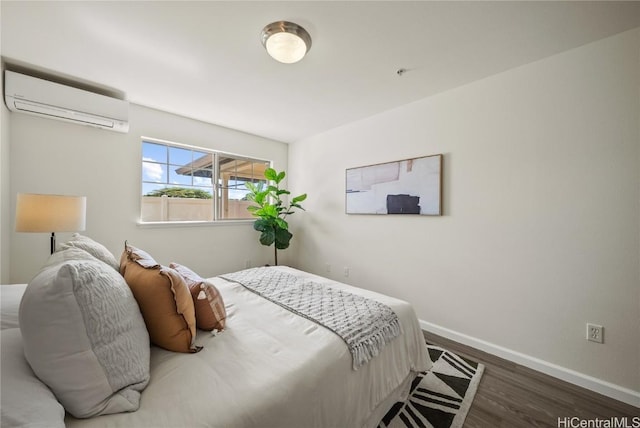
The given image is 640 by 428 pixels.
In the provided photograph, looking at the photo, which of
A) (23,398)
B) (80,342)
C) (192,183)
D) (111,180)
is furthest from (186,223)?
(23,398)

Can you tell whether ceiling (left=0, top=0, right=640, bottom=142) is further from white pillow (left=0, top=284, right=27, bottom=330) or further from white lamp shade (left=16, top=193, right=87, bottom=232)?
white pillow (left=0, top=284, right=27, bottom=330)

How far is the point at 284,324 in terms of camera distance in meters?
1.33

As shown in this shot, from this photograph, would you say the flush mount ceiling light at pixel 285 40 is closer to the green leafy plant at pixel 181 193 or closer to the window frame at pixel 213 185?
the window frame at pixel 213 185

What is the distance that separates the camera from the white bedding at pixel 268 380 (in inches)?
30.6

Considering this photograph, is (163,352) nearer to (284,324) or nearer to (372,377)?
(284,324)

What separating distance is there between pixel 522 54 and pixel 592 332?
2072 mm

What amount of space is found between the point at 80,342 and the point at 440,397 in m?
1.94

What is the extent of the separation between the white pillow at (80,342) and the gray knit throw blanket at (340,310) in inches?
32.7

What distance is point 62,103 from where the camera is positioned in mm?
2094

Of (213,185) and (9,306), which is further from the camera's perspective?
(213,185)

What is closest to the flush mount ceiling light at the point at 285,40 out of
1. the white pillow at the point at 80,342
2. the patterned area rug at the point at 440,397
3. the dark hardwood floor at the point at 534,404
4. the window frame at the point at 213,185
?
the white pillow at the point at 80,342

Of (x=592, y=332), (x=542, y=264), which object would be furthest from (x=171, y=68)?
(x=592, y=332)

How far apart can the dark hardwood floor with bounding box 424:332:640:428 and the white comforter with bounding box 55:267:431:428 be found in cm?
59

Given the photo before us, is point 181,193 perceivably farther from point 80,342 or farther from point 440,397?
point 440,397
